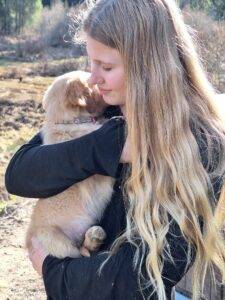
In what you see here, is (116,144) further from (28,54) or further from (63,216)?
(28,54)

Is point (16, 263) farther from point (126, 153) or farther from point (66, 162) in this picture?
point (126, 153)

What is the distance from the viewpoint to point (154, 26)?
210 centimetres

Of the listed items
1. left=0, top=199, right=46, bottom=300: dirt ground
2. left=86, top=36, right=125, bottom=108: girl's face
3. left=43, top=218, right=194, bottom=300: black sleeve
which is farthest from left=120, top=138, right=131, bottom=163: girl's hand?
left=0, top=199, right=46, bottom=300: dirt ground

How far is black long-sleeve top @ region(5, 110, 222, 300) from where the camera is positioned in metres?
2.08

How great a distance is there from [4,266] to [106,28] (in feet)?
12.9

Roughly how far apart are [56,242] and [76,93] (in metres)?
0.78

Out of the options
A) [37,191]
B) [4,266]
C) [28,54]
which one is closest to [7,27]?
[28,54]

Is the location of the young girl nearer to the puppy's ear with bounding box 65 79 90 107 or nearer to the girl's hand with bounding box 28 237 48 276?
the girl's hand with bounding box 28 237 48 276

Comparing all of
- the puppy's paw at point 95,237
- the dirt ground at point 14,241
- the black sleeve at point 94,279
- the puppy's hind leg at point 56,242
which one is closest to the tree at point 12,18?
the dirt ground at point 14,241

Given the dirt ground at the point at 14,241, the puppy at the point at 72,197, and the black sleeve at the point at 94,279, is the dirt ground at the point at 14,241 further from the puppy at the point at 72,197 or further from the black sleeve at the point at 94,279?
the black sleeve at the point at 94,279

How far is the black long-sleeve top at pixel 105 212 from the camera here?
6.84 ft

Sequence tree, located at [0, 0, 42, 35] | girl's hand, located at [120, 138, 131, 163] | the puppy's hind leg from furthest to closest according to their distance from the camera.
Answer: tree, located at [0, 0, 42, 35] < the puppy's hind leg < girl's hand, located at [120, 138, 131, 163]

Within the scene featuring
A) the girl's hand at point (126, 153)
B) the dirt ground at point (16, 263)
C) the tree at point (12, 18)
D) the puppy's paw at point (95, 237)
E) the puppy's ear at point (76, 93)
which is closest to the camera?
the girl's hand at point (126, 153)

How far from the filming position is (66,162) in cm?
227
